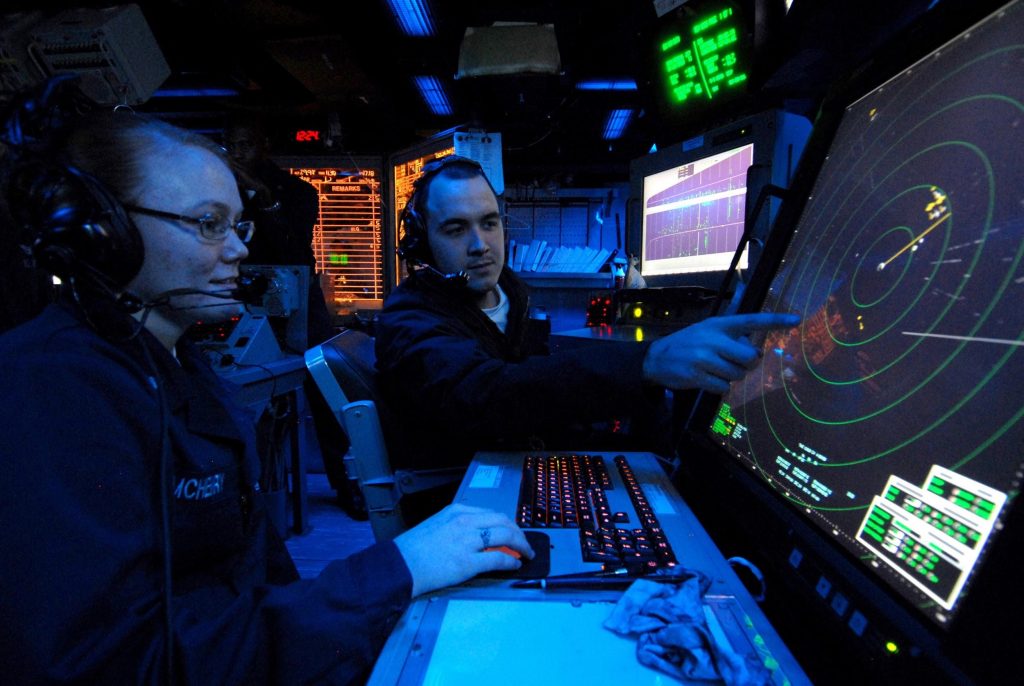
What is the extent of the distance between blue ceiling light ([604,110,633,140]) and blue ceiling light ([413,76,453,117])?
1.61 metres

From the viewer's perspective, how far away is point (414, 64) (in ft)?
13.7

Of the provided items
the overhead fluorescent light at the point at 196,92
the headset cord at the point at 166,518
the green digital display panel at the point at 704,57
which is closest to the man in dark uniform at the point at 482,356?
the headset cord at the point at 166,518

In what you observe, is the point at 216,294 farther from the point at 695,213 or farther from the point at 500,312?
the point at 695,213

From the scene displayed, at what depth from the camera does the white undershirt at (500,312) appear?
4.72ft

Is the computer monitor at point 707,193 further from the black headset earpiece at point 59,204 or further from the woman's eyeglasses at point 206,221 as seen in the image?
the black headset earpiece at point 59,204

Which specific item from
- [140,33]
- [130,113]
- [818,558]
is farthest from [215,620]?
[140,33]

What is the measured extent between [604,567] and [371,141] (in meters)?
5.72

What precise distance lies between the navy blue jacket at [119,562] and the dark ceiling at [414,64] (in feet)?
5.10

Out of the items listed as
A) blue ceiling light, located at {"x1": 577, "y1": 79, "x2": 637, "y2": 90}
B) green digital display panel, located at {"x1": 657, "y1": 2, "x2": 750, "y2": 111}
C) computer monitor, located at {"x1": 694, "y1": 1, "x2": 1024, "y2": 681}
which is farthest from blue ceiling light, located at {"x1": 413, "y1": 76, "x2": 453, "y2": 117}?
computer monitor, located at {"x1": 694, "y1": 1, "x2": 1024, "y2": 681}

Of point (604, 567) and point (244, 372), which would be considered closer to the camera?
point (604, 567)

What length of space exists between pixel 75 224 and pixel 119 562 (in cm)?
39

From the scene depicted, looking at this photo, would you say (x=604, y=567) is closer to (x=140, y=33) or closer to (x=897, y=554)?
(x=897, y=554)

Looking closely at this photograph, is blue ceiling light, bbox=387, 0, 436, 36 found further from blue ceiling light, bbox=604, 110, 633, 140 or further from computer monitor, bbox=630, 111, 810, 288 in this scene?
blue ceiling light, bbox=604, 110, 633, 140

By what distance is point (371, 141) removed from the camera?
557 cm
